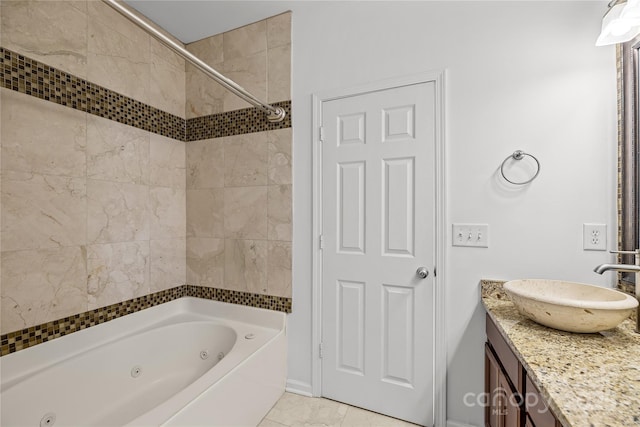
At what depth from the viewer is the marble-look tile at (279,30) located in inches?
74.9

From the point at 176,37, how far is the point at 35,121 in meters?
1.28

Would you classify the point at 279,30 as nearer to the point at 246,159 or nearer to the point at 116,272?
the point at 246,159

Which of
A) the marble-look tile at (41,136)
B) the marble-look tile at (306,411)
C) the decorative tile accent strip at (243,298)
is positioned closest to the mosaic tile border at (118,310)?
the decorative tile accent strip at (243,298)

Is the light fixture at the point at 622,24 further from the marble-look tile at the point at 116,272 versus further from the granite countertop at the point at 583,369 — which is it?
the marble-look tile at the point at 116,272

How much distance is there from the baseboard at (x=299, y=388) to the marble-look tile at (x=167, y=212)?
1.39m

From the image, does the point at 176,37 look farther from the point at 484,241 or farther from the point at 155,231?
the point at 484,241

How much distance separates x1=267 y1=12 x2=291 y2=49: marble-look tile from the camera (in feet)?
6.24

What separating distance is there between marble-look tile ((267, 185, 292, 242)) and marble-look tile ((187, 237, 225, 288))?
46 cm

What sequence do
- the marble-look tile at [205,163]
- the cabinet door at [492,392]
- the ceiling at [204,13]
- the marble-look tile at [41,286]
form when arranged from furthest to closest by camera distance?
the marble-look tile at [205,163], the ceiling at [204,13], the marble-look tile at [41,286], the cabinet door at [492,392]

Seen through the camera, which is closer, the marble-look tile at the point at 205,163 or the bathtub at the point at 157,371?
the bathtub at the point at 157,371

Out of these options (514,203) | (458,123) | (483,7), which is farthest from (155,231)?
(483,7)

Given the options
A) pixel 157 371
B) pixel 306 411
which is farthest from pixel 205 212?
pixel 306 411

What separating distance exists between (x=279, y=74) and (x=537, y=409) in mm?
2129

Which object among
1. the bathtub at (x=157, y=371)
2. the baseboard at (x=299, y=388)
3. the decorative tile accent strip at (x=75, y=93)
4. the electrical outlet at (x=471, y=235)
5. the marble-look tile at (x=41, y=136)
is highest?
the decorative tile accent strip at (x=75, y=93)
